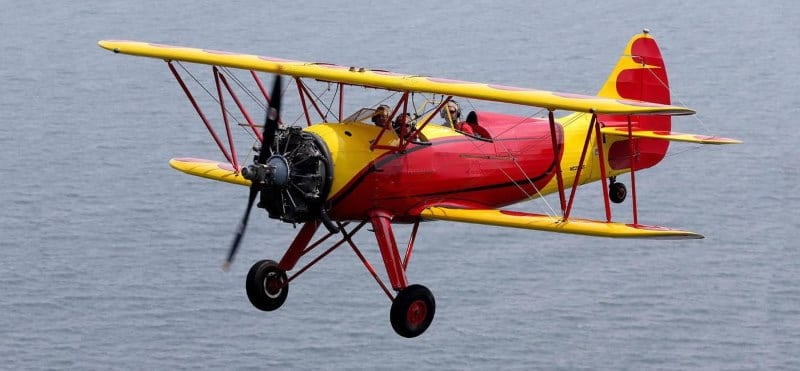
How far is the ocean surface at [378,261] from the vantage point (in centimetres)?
8075

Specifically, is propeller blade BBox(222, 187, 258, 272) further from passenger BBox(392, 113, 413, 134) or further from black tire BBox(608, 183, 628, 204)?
black tire BBox(608, 183, 628, 204)

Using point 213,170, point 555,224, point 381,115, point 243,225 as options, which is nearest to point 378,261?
point 213,170

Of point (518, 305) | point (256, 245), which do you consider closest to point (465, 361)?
point (518, 305)

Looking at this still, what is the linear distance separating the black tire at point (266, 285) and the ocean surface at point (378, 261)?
1924 inches

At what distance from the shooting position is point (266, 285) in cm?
2820

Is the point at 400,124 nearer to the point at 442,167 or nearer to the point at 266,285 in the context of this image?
the point at 442,167

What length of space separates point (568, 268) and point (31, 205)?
30927 mm

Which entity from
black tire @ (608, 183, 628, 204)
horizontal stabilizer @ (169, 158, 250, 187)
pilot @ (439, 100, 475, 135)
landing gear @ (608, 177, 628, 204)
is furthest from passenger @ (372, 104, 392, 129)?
black tire @ (608, 183, 628, 204)

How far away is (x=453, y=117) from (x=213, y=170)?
497 centimetres

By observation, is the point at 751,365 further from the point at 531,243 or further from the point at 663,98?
the point at 663,98

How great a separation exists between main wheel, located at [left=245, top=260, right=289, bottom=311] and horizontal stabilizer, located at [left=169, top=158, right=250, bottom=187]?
2.10m

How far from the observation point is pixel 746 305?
84.1m

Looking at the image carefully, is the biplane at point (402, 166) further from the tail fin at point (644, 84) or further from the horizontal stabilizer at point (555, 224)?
the tail fin at point (644, 84)

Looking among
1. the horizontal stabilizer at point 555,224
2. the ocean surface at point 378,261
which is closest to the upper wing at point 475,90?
the horizontal stabilizer at point 555,224
